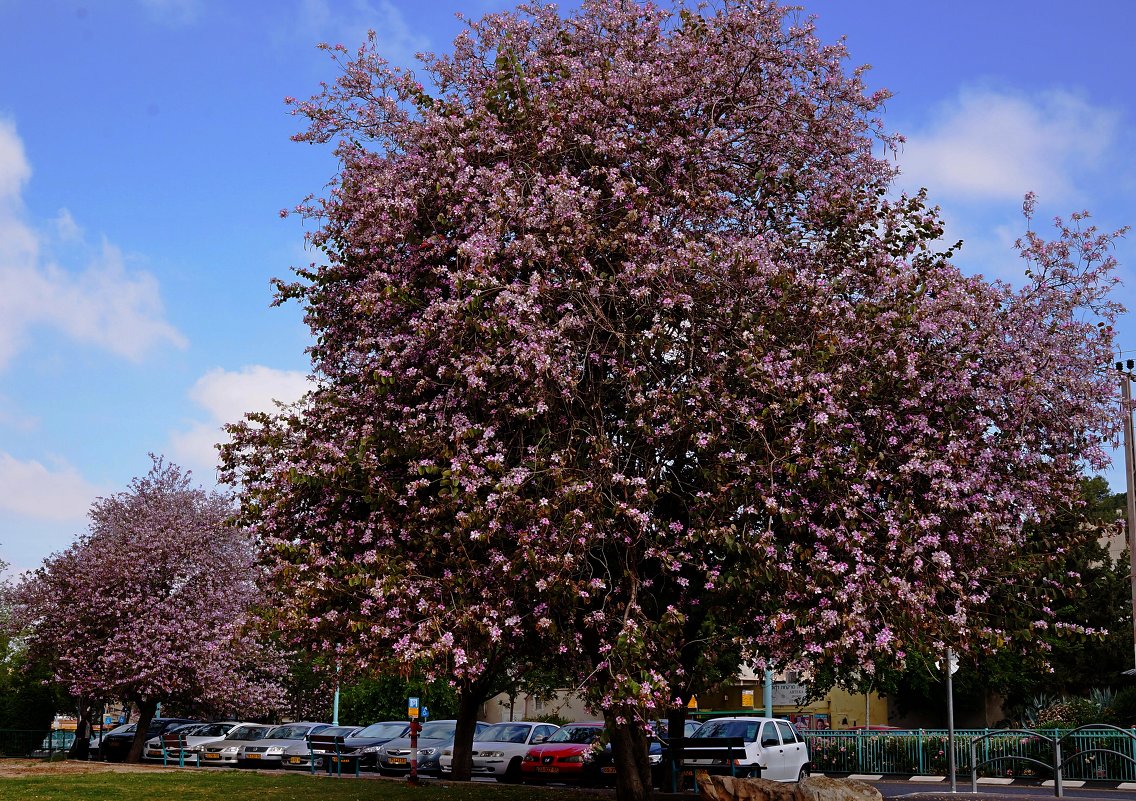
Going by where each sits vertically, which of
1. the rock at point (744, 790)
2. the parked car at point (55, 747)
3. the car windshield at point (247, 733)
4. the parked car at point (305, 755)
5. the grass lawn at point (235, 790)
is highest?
the rock at point (744, 790)

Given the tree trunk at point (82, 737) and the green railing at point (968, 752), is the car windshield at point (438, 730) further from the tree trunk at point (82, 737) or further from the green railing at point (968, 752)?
the tree trunk at point (82, 737)

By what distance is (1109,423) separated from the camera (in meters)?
15.2

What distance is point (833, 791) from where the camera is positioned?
1791cm

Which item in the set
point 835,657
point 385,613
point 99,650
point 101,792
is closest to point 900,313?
point 835,657

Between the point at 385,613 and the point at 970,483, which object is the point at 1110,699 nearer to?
Result: the point at 970,483

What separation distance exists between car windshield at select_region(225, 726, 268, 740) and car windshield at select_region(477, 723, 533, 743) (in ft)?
32.5

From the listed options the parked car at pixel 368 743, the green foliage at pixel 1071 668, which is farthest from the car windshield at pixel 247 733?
the green foliage at pixel 1071 668

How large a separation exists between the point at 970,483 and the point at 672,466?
3848 millimetres

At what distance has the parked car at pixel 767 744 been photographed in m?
26.8

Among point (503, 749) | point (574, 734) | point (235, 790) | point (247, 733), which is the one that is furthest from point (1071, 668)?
point (235, 790)

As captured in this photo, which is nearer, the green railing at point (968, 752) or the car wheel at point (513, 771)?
the green railing at point (968, 752)

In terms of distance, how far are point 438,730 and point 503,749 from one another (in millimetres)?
4753

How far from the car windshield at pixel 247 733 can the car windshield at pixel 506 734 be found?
9904 millimetres

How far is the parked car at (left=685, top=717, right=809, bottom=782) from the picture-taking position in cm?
2680
